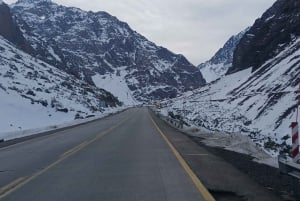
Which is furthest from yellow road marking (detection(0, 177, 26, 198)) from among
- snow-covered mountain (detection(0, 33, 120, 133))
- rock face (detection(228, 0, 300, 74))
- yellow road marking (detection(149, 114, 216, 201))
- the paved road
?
rock face (detection(228, 0, 300, 74))

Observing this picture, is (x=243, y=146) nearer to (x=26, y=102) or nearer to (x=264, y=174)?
(x=264, y=174)

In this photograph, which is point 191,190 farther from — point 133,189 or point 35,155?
point 35,155

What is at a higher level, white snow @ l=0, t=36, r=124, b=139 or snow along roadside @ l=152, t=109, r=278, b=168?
white snow @ l=0, t=36, r=124, b=139

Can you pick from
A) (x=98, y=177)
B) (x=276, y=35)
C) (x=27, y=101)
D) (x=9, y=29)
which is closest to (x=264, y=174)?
(x=98, y=177)

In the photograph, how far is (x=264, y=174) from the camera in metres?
12.5

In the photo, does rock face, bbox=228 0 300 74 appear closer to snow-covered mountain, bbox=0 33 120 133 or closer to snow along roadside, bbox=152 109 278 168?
snow-covered mountain, bbox=0 33 120 133

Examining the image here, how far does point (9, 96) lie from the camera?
59938 mm

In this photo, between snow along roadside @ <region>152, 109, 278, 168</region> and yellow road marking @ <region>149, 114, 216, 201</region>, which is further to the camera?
snow along roadside @ <region>152, 109, 278, 168</region>

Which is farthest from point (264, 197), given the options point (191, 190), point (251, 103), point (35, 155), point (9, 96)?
point (9, 96)

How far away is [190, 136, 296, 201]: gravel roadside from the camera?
1035cm

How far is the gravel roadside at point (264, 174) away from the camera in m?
10.3

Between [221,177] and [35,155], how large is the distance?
8596mm

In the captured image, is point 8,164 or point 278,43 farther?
point 278,43

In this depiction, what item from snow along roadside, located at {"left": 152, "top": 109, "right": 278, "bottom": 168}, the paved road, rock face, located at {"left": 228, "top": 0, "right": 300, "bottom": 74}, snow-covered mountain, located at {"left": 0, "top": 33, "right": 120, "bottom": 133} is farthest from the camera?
rock face, located at {"left": 228, "top": 0, "right": 300, "bottom": 74}
